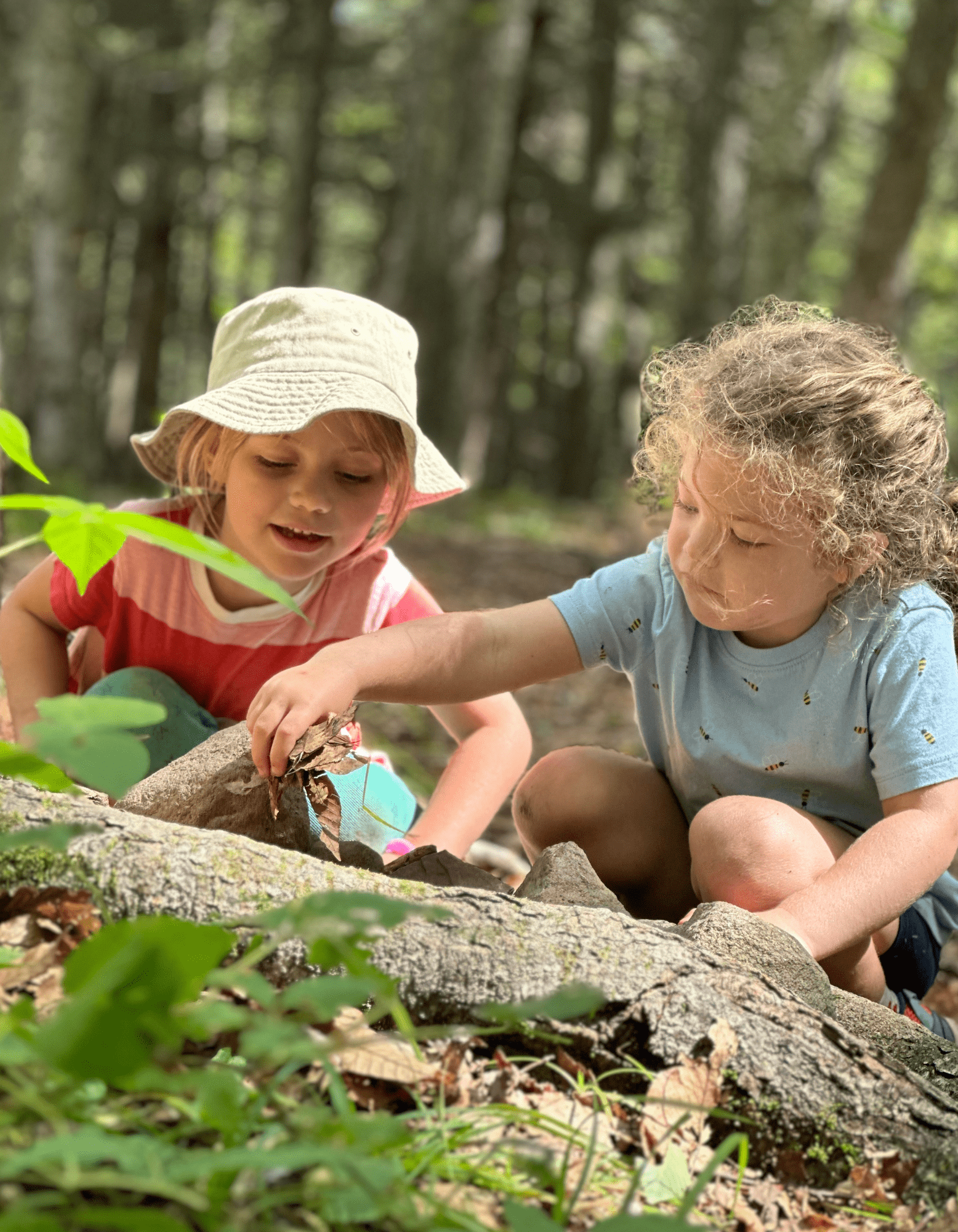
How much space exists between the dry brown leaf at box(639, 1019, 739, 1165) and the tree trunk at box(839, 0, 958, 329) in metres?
7.35

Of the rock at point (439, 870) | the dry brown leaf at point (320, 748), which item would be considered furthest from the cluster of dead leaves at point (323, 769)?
the rock at point (439, 870)

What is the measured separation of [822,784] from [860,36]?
65.4 ft

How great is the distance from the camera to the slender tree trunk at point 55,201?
10031 millimetres

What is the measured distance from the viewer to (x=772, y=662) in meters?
2.25

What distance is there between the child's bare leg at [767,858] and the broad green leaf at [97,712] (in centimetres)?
130

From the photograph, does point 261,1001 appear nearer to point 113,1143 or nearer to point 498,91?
point 113,1143

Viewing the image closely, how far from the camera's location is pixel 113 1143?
86cm

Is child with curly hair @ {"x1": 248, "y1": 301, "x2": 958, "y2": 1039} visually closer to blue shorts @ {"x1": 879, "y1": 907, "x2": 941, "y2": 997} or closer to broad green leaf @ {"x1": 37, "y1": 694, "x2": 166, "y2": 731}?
blue shorts @ {"x1": 879, "y1": 907, "x2": 941, "y2": 997}

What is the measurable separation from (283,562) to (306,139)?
10.9m

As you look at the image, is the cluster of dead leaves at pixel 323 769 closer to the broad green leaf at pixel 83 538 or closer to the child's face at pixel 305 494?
the child's face at pixel 305 494

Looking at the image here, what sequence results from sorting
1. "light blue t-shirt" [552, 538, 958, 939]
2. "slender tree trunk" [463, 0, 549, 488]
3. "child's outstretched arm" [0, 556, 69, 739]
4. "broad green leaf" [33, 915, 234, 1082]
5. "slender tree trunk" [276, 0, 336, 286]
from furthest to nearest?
1. "slender tree trunk" [463, 0, 549, 488]
2. "slender tree trunk" [276, 0, 336, 286]
3. "child's outstretched arm" [0, 556, 69, 739]
4. "light blue t-shirt" [552, 538, 958, 939]
5. "broad green leaf" [33, 915, 234, 1082]

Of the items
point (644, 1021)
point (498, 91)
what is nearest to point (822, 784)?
point (644, 1021)

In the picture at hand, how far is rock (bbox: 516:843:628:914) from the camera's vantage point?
6.23 ft

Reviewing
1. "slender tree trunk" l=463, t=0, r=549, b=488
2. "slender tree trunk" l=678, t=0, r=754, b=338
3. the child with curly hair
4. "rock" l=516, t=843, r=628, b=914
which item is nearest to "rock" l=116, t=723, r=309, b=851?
the child with curly hair
